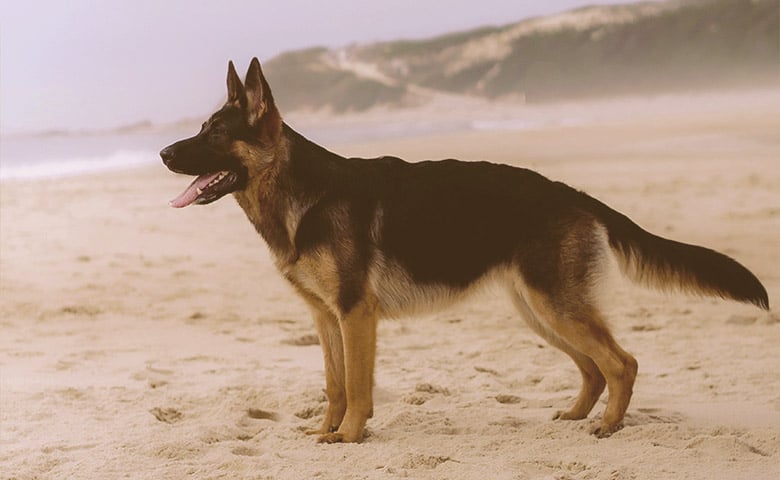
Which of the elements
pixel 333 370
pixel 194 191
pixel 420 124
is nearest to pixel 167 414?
pixel 333 370

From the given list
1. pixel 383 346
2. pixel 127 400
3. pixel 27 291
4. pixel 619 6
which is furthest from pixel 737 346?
pixel 619 6

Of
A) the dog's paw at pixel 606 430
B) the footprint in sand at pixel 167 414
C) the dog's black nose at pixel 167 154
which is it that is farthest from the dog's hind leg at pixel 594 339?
the footprint in sand at pixel 167 414

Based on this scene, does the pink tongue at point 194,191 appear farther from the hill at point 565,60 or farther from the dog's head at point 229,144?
the hill at point 565,60

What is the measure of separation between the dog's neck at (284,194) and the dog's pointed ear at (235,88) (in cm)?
21

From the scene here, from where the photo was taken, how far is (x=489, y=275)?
361cm

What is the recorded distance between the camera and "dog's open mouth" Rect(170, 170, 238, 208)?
3.42 metres

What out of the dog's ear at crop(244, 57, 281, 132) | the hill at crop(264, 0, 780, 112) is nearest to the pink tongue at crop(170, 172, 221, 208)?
the dog's ear at crop(244, 57, 281, 132)

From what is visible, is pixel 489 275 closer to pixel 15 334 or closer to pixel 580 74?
pixel 15 334

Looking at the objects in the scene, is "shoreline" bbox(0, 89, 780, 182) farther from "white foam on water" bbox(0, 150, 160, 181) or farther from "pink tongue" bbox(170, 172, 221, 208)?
"pink tongue" bbox(170, 172, 221, 208)

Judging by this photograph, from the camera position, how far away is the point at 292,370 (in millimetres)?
4824

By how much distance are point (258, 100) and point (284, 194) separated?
37 centimetres

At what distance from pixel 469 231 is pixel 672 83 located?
71.5 feet

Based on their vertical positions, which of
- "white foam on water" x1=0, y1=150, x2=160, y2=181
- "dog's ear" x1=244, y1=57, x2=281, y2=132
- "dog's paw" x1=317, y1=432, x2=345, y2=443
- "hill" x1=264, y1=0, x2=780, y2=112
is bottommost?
"dog's paw" x1=317, y1=432, x2=345, y2=443

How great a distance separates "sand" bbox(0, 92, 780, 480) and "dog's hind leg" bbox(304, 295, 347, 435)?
14cm
